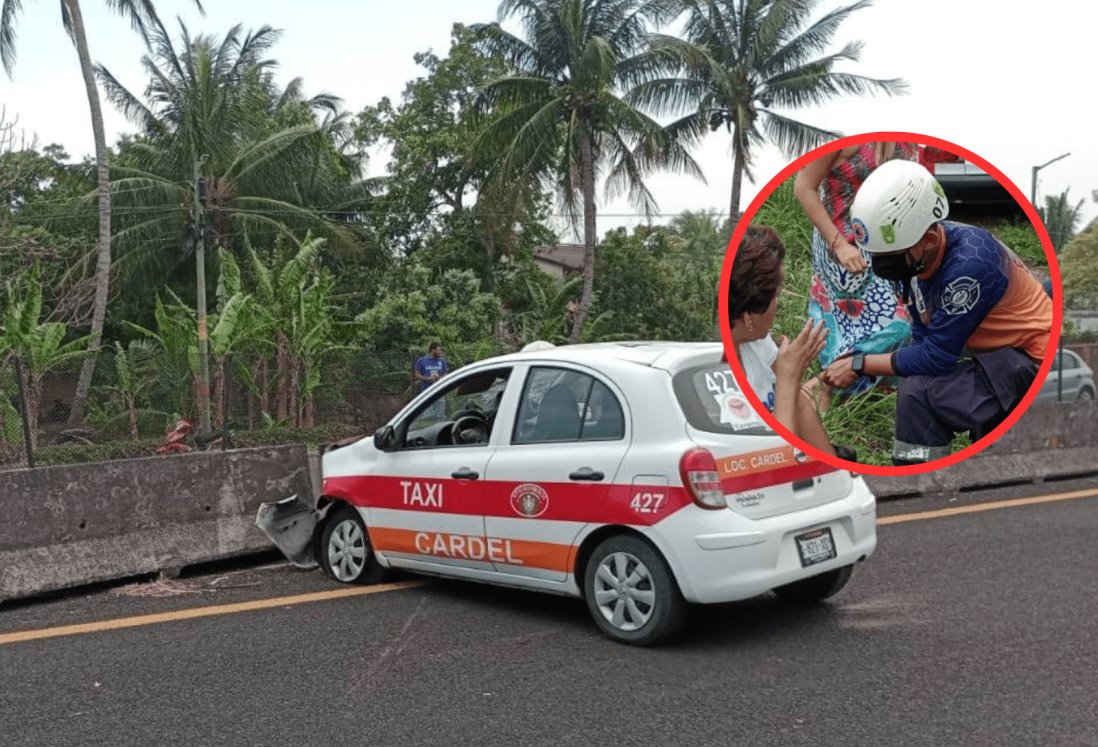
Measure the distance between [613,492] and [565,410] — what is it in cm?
68

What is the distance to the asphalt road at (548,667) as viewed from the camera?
4.47 meters

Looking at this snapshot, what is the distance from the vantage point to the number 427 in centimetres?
552

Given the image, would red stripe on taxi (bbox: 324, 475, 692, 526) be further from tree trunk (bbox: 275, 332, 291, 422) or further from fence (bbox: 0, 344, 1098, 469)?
tree trunk (bbox: 275, 332, 291, 422)

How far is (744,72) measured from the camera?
2895 centimetres

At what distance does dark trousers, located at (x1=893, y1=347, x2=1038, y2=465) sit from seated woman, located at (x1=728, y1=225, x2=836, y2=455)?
108 mm

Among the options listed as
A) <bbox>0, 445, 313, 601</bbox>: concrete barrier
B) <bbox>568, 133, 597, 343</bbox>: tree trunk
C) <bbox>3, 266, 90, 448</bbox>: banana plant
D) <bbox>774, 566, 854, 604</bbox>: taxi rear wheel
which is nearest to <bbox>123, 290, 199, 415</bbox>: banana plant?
<bbox>3, 266, 90, 448</bbox>: banana plant

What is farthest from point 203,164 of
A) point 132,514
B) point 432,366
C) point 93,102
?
point 132,514

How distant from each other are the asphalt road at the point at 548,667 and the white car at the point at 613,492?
0.31 m

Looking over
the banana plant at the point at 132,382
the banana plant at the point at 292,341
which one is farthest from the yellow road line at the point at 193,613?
the banana plant at the point at 132,382

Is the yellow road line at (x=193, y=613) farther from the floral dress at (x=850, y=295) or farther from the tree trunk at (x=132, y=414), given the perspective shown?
the tree trunk at (x=132, y=414)

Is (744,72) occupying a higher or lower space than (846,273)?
higher

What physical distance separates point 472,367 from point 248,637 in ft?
6.73

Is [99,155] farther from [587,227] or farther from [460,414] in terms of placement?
[460,414]

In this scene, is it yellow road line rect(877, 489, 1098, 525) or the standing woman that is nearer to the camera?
the standing woman
